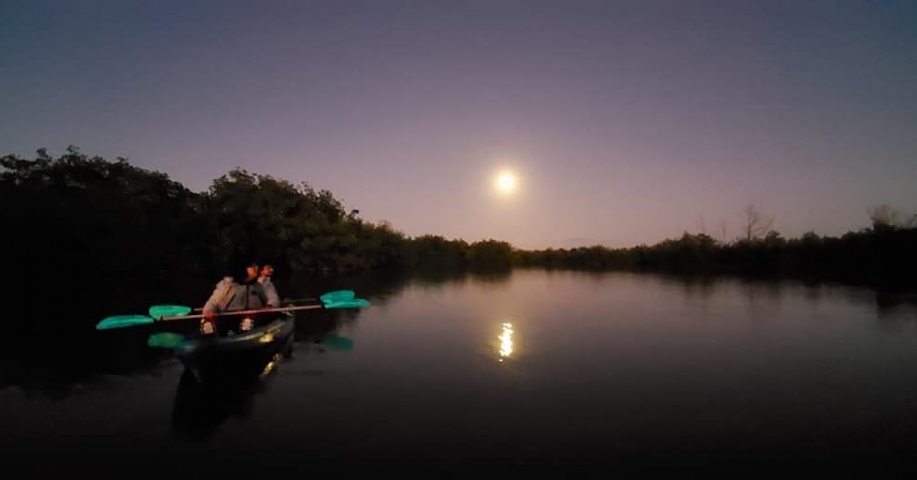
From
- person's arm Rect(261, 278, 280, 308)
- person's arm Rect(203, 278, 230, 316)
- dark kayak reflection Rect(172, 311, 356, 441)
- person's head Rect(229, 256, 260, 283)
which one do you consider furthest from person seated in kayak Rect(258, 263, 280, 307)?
person's arm Rect(203, 278, 230, 316)

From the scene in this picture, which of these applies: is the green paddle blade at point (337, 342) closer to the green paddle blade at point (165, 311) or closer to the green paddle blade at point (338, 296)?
the green paddle blade at point (338, 296)

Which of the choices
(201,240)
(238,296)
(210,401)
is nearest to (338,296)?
(238,296)

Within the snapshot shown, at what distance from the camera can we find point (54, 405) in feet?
24.5

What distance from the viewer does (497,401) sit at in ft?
26.0

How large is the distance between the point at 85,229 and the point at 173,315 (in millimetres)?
19635

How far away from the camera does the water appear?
597cm

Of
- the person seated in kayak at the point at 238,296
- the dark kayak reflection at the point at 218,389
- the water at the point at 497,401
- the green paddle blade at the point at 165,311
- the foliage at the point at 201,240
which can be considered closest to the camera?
the water at the point at 497,401

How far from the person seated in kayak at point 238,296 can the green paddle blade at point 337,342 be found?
2813 millimetres

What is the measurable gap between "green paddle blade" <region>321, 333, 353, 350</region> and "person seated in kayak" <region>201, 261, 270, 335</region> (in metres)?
2.81

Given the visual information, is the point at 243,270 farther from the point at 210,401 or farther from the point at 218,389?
the point at 210,401

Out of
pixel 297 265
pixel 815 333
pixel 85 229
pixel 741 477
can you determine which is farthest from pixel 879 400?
pixel 297 265

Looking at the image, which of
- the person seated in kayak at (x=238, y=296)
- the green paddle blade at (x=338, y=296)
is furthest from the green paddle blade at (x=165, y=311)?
the green paddle blade at (x=338, y=296)

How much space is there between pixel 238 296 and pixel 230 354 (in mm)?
1860

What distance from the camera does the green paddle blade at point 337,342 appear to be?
40.1ft
